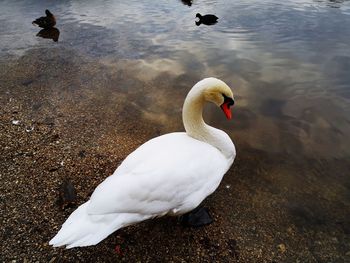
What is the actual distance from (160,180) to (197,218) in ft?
3.69

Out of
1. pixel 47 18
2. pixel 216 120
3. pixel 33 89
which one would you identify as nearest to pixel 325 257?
pixel 216 120

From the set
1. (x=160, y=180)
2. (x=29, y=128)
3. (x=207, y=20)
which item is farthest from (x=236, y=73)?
(x=160, y=180)

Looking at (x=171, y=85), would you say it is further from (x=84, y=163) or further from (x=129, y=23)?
(x=129, y=23)

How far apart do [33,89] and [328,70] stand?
7.70m

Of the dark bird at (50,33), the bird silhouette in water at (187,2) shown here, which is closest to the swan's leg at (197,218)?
the dark bird at (50,33)

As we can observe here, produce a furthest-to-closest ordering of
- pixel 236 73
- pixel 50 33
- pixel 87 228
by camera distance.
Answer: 1. pixel 50 33
2. pixel 236 73
3. pixel 87 228

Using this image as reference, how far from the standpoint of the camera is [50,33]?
36.5 feet

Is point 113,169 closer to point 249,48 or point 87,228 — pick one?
point 87,228

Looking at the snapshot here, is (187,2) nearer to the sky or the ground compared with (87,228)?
nearer to the ground

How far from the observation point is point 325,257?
3678 millimetres

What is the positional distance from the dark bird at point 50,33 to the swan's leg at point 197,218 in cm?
905

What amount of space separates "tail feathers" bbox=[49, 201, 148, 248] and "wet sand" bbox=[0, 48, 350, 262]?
2.46 ft

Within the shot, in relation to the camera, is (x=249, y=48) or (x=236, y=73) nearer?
(x=236, y=73)

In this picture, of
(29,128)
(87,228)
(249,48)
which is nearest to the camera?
(87,228)
